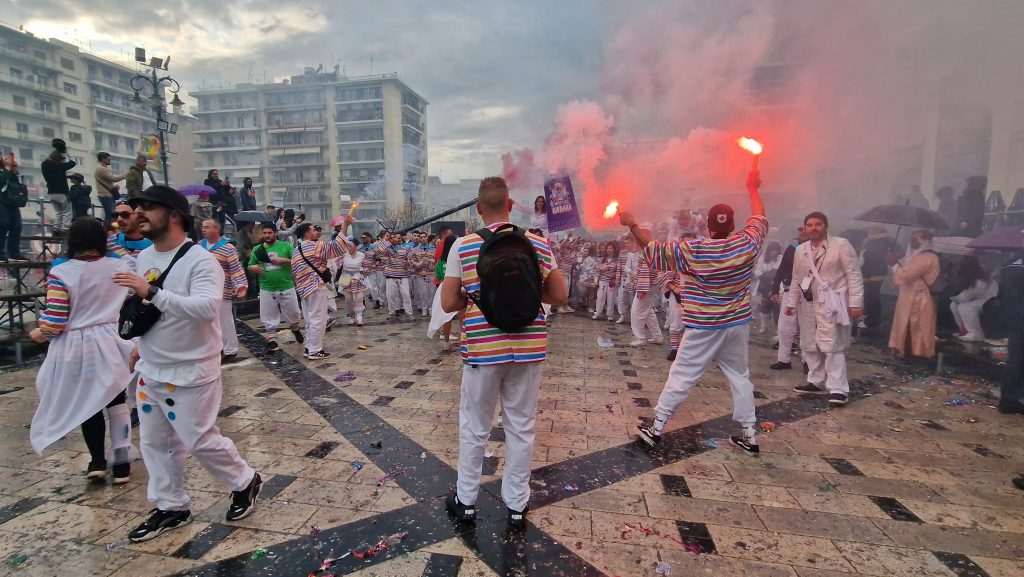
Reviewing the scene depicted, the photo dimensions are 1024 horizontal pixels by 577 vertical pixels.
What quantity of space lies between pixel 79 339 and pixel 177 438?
1.17 m

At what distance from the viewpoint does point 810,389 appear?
554 cm

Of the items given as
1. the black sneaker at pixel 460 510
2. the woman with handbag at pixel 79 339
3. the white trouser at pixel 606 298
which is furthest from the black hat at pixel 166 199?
the white trouser at pixel 606 298

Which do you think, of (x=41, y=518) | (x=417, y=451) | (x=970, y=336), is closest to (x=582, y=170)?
(x=970, y=336)

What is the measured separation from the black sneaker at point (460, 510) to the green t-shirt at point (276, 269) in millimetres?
5482

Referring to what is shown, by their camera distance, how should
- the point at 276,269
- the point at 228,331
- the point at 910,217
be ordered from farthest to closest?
the point at 910,217 < the point at 276,269 < the point at 228,331

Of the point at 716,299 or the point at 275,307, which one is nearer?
the point at 716,299

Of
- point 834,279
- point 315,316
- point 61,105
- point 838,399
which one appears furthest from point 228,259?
point 61,105

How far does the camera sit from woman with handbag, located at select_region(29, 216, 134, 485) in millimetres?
2955

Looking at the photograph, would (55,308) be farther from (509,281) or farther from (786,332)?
(786,332)

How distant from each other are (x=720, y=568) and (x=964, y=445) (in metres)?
3.53

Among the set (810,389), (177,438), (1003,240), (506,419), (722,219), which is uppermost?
(722,219)

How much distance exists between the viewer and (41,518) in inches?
113

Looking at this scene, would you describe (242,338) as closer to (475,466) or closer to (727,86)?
(475,466)

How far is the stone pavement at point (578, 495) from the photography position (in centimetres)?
248
